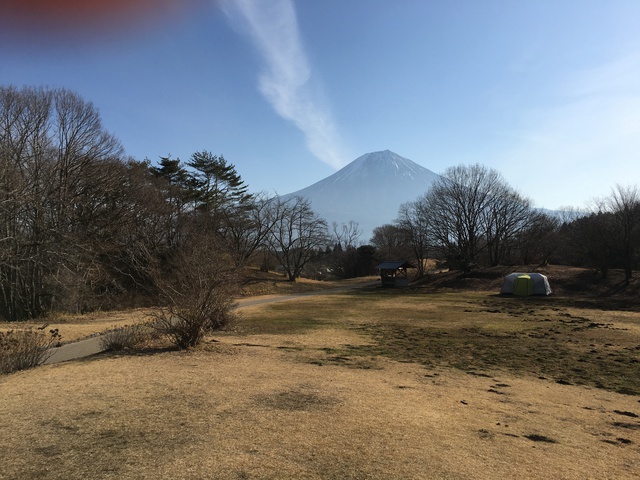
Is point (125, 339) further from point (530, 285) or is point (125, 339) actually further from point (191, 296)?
point (530, 285)

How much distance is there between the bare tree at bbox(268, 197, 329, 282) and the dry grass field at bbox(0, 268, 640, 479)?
1613 inches

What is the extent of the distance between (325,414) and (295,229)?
50211mm

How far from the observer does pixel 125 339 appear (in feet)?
35.6

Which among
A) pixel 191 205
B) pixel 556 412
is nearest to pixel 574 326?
pixel 556 412

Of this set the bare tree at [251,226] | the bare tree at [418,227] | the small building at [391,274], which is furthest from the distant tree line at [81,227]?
the bare tree at [418,227]

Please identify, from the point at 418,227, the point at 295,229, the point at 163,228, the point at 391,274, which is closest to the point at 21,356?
the point at 163,228

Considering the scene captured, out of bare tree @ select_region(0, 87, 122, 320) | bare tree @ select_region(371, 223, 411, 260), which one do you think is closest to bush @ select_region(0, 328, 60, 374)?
bare tree @ select_region(0, 87, 122, 320)

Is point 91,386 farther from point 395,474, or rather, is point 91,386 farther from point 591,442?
point 591,442

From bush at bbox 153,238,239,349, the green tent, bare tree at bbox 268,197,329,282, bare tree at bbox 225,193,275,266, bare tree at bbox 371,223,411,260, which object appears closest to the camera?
bush at bbox 153,238,239,349

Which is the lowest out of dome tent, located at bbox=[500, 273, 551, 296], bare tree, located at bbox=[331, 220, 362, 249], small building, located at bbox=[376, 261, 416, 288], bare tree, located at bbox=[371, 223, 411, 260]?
dome tent, located at bbox=[500, 273, 551, 296]

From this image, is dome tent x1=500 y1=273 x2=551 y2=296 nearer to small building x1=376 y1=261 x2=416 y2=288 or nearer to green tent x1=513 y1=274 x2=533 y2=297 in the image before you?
green tent x1=513 y1=274 x2=533 y2=297

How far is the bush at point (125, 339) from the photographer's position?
10.7 metres

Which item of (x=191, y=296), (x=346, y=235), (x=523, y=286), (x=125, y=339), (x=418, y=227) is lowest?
(x=523, y=286)

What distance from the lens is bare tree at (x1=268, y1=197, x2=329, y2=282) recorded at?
53.0m
